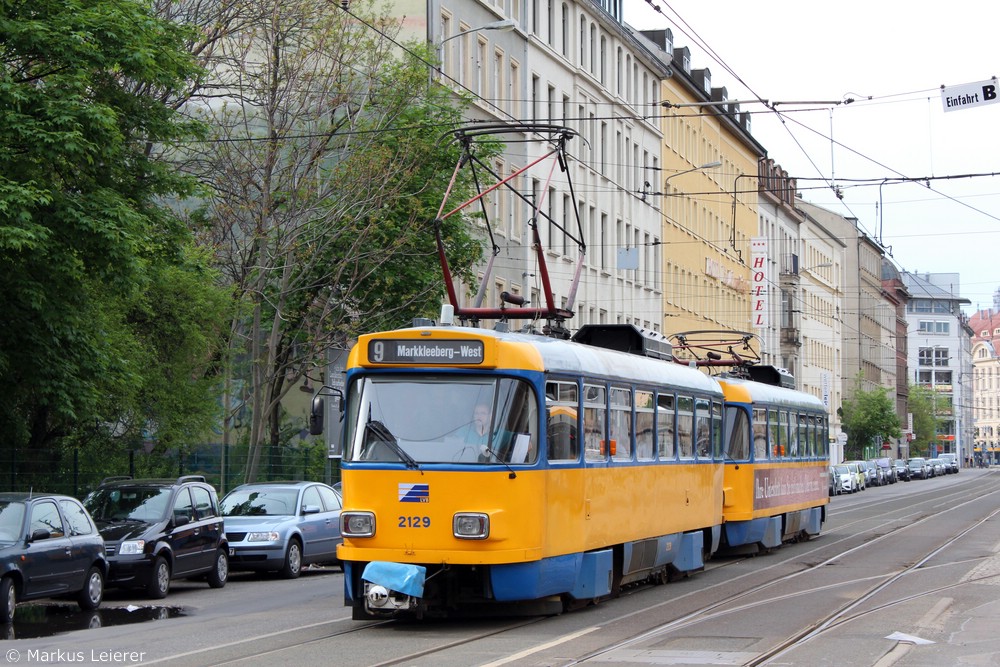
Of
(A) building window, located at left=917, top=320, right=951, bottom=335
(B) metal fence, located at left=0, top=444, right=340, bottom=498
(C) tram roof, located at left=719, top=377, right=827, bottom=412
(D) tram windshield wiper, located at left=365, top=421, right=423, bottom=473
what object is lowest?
(B) metal fence, located at left=0, top=444, right=340, bottom=498

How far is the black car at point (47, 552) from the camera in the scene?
16.4 metres

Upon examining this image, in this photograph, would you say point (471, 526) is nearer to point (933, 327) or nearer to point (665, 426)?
point (665, 426)

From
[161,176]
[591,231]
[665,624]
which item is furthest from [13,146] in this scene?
[591,231]

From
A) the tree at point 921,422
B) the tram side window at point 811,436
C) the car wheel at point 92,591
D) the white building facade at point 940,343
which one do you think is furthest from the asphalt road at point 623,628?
the white building facade at point 940,343

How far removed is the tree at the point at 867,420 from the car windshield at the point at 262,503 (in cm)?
8364

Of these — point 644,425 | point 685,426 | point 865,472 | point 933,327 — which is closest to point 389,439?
point 644,425

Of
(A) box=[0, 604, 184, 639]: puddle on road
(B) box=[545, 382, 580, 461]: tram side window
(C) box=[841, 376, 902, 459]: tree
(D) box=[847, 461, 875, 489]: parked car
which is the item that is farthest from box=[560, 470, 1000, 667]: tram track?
(C) box=[841, 376, 902, 459]: tree

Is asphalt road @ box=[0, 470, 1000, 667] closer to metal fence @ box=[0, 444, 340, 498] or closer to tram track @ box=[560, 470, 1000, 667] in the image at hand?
tram track @ box=[560, 470, 1000, 667]

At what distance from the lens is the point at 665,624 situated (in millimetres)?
15422

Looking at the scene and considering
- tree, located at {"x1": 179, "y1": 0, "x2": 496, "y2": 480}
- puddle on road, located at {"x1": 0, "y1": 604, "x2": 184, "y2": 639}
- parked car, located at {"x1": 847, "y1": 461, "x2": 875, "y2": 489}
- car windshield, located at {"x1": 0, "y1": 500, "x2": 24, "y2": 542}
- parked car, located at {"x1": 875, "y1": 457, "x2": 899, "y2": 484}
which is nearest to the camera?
puddle on road, located at {"x1": 0, "y1": 604, "x2": 184, "y2": 639}

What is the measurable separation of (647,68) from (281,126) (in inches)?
1454

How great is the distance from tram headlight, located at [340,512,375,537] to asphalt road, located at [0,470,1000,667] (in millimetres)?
944

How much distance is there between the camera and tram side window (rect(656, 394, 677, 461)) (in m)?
19.8

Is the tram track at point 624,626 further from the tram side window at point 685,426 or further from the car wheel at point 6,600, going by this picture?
the car wheel at point 6,600
